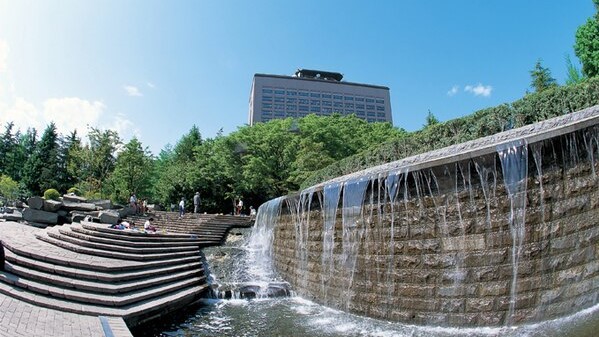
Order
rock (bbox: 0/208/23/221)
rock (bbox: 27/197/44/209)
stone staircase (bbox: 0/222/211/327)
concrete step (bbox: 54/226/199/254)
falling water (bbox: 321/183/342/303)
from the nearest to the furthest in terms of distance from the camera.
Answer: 1. stone staircase (bbox: 0/222/211/327)
2. falling water (bbox: 321/183/342/303)
3. concrete step (bbox: 54/226/199/254)
4. rock (bbox: 27/197/44/209)
5. rock (bbox: 0/208/23/221)

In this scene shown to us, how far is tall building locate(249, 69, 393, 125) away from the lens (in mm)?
82688

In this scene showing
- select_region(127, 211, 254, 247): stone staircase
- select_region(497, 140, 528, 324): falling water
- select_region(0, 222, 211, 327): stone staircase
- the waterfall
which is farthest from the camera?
select_region(127, 211, 254, 247): stone staircase

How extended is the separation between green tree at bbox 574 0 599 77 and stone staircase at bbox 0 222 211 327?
29.1 metres

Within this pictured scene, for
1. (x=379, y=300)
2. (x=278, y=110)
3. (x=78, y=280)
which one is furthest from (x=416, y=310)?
(x=278, y=110)

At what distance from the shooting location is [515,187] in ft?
17.9

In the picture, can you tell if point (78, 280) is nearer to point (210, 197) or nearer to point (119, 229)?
point (119, 229)

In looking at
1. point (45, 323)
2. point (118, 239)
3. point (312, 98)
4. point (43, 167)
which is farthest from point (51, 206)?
point (312, 98)

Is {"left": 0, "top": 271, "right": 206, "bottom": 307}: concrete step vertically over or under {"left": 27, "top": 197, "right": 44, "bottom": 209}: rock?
under

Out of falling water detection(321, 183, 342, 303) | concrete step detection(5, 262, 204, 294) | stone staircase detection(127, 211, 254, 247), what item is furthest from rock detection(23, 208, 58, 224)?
falling water detection(321, 183, 342, 303)

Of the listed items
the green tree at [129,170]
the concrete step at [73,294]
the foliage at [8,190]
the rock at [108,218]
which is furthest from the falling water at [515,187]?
the foliage at [8,190]

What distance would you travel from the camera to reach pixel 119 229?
13250 mm

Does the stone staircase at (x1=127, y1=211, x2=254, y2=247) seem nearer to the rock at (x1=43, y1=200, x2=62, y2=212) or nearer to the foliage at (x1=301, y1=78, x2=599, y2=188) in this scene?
the rock at (x1=43, y1=200, x2=62, y2=212)

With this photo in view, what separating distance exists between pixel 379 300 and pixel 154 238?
9.63m

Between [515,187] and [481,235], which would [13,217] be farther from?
[515,187]
